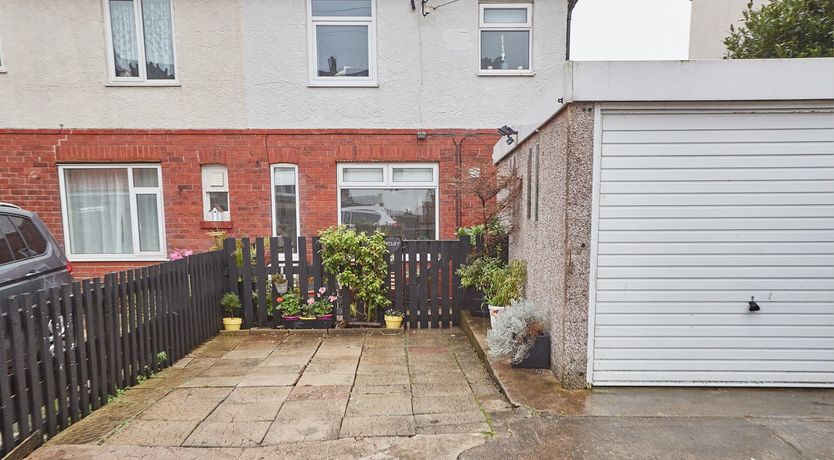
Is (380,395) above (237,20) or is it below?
below

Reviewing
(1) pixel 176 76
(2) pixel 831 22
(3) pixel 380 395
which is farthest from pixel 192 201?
(2) pixel 831 22

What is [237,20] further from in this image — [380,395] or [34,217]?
[380,395]

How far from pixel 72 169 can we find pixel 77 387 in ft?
19.4

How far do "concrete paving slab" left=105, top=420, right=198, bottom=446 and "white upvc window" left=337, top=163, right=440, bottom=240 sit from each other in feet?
15.2

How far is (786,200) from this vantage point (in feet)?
10.5

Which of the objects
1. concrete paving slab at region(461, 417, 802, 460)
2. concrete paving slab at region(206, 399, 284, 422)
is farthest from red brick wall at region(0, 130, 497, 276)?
concrete paving slab at region(461, 417, 802, 460)

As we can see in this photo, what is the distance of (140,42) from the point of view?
279 inches

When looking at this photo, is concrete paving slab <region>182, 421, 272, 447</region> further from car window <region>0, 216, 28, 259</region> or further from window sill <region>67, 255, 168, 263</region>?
window sill <region>67, 255, 168, 263</region>

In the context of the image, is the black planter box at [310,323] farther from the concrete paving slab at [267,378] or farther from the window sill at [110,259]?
the window sill at [110,259]

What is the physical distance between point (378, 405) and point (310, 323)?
2.49 metres

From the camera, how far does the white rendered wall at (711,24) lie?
816 cm

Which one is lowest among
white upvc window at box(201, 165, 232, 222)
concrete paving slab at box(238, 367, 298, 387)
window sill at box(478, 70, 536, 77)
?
concrete paving slab at box(238, 367, 298, 387)

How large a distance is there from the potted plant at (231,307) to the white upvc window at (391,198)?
7.90 feet

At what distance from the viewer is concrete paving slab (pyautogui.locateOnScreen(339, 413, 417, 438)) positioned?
2.77 meters
